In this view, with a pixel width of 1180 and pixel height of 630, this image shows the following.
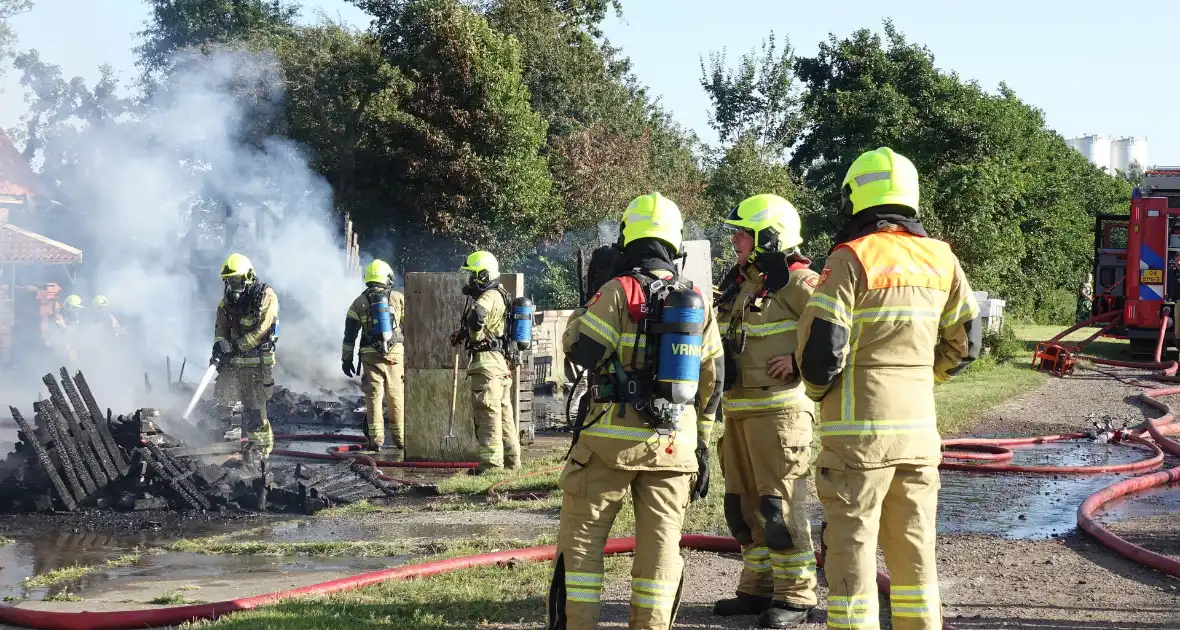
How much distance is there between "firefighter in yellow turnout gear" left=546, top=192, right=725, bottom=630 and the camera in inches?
182

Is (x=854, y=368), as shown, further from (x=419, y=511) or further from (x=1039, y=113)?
(x=1039, y=113)

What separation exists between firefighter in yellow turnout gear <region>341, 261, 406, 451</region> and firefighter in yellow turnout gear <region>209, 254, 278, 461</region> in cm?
113

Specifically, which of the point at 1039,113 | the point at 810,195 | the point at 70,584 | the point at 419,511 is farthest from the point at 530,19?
the point at 1039,113

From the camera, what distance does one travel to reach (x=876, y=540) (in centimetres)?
434

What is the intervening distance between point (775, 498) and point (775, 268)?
1.06m

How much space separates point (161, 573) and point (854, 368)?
472 centimetres

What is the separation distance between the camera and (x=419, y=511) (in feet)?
29.6

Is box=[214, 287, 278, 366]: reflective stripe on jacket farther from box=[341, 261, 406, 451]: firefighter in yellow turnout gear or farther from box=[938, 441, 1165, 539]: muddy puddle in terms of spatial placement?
box=[938, 441, 1165, 539]: muddy puddle

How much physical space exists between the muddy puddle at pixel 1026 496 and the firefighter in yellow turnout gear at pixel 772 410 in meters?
2.75

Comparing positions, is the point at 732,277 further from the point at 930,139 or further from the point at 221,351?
the point at 930,139

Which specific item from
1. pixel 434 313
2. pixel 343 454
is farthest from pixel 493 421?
pixel 343 454

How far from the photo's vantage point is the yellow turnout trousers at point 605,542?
4.62 metres

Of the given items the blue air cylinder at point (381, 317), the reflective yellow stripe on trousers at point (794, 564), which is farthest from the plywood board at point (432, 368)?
the reflective yellow stripe on trousers at point (794, 564)

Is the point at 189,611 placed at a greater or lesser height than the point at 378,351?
lesser
